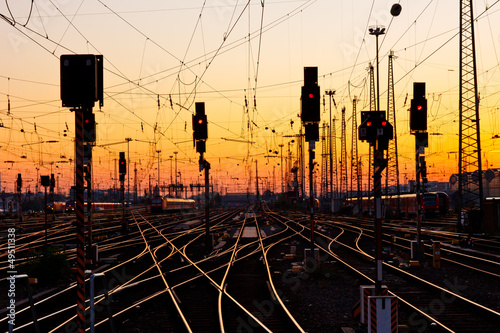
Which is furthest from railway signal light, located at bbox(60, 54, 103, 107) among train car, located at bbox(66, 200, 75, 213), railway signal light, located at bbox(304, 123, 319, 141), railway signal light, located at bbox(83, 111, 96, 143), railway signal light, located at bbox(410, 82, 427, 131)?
train car, located at bbox(66, 200, 75, 213)

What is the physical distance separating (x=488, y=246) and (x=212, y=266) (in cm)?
1608

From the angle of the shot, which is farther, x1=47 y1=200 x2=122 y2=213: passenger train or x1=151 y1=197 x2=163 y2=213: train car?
x1=47 y1=200 x2=122 y2=213: passenger train

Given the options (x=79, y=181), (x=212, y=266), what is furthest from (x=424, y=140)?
(x=79, y=181)

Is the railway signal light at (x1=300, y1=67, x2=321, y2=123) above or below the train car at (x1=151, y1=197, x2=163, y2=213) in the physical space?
above

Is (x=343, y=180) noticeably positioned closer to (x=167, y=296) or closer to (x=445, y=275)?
(x=445, y=275)

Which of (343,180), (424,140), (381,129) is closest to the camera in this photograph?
(381,129)

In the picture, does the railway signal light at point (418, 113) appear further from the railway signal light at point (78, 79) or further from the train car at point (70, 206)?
the train car at point (70, 206)

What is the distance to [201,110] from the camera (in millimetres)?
28953

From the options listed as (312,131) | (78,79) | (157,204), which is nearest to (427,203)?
(157,204)

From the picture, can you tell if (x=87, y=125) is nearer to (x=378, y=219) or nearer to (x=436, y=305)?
(x=378, y=219)

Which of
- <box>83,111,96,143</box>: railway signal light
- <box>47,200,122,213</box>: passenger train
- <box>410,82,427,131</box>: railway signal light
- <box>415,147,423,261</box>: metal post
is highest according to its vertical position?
<box>410,82,427,131</box>: railway signal light

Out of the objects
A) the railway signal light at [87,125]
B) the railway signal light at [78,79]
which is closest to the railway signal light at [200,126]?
the railway signal light at [87,125]

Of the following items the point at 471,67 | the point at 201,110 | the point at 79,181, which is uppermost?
the point at 471,67

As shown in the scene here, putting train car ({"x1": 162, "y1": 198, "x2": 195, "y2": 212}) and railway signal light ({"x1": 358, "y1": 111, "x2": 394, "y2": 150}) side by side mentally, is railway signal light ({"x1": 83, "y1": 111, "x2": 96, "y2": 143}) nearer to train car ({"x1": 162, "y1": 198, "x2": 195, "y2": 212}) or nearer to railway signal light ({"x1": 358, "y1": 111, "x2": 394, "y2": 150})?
railway signal light ({"x1": 358, "y1": 111, "x2": 394, "y2": 150})
